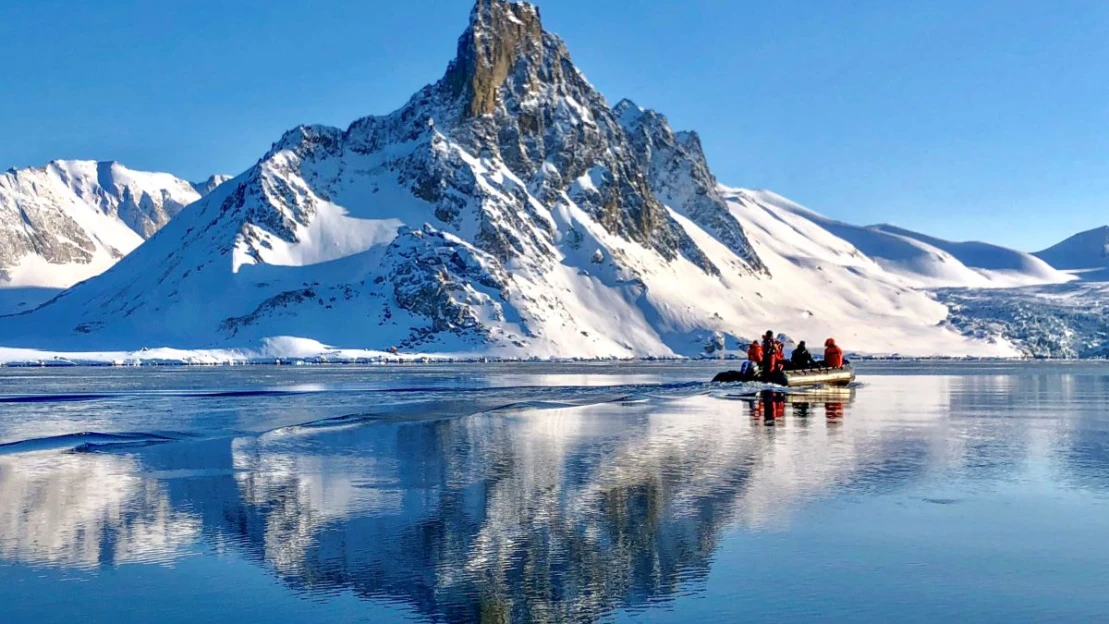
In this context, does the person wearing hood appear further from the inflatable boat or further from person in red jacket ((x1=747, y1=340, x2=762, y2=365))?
person in red jacket ((x1=747, y1=340, x2=762, y2=365))

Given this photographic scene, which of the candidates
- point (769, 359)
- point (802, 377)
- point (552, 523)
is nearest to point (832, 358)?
point (802, 377)

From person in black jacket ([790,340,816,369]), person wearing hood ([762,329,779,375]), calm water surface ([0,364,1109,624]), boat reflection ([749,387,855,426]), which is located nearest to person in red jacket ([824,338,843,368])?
person in black jacket ([790,340,816,369])

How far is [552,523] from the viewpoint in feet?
84.6

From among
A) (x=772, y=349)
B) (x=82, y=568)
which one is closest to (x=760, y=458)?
(x=82, y=568)

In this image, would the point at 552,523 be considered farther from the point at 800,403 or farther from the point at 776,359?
the point at 776,359

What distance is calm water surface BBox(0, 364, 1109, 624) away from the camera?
19.1m

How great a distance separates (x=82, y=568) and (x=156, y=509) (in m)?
6.58

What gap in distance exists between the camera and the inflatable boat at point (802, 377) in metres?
92.0

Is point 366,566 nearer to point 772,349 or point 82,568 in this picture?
point 82,568

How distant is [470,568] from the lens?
2123cm

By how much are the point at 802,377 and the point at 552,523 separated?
231ft

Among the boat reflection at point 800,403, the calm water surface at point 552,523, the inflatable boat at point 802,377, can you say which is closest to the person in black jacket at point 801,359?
the inflatable boat at point 802,377

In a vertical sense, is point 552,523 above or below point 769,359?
below

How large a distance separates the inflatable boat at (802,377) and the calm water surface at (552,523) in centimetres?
3886
